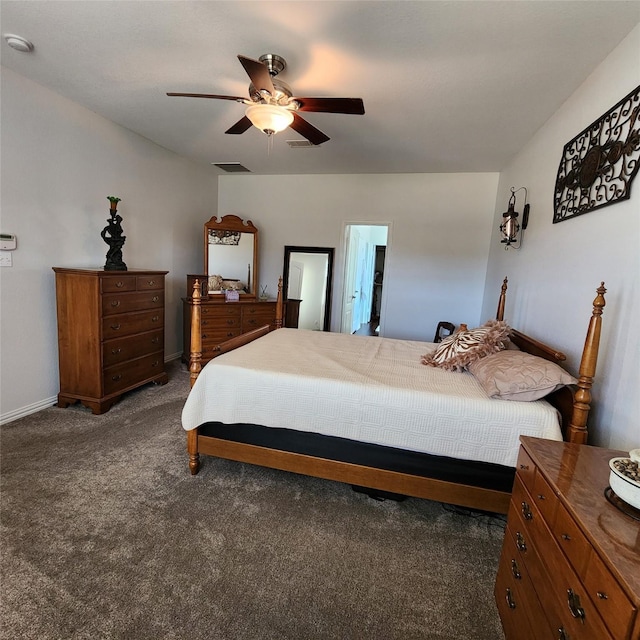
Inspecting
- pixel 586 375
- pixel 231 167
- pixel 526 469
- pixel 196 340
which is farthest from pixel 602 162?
pixel 231 167

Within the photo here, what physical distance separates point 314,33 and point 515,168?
9.02 feet

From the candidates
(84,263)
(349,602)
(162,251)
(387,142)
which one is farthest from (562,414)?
(162,251)

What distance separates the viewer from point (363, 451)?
189 cm

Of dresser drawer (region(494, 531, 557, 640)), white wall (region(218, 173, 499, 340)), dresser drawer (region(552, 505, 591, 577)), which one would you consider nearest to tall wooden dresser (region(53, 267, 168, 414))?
white wall (region(218, 173, 499, 340))

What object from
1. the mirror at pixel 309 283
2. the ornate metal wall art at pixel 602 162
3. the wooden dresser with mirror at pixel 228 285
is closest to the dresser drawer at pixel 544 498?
the ornate metal wall art at pixel 602 162

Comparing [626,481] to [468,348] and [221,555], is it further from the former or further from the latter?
[221,555]

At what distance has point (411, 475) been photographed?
183 cm

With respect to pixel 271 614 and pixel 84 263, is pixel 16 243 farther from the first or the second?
pixel 271 614

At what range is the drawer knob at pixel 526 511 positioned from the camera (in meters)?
1.16

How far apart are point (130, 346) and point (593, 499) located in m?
3.45

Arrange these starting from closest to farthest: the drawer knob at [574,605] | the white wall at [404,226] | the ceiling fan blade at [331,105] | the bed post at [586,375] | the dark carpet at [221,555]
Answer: the drawer knob at [574,605] → the dark carpet at [221,555] → the bed post at [586,375] → the ceiling fan blade at [331,105] → the white wall at [404,226]

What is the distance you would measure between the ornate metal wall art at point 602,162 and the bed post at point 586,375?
2.09ft

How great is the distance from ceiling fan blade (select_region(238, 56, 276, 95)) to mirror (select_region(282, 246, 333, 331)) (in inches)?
124

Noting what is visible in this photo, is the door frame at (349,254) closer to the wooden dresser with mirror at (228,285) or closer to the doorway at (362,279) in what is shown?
the doorway at (362,279)
